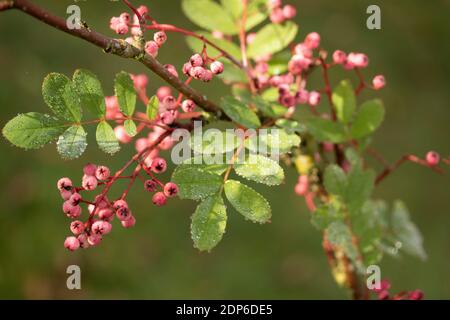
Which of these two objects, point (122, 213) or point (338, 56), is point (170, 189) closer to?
point (122, 213)

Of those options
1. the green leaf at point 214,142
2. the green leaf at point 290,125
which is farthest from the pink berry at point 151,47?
the green leaf at point 290,125

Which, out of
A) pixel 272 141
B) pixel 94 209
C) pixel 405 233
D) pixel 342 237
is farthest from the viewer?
pixel 405 233

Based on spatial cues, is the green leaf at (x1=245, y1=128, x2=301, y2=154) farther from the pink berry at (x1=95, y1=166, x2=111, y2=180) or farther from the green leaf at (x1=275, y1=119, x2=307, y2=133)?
the pink berry at (x1=95, y1=166, x2=111, y2=180)

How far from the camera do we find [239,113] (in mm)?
943

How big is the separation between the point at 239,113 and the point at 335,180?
0.24 metres

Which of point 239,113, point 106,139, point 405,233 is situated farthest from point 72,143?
point 405,233

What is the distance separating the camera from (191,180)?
88 centimetres

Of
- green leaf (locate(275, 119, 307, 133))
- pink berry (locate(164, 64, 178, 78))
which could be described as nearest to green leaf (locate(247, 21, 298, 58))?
green leaf (locate(275, 119, 307, 133))

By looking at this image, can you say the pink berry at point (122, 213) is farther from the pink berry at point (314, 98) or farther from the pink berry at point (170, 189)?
the pink berry at point (314, 98)

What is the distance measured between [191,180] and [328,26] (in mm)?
2307

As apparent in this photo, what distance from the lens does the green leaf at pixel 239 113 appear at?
36.7 inches

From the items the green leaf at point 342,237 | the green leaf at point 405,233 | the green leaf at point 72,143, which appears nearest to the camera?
the green leaf at point 72,143

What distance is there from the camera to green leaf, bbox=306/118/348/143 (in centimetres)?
106

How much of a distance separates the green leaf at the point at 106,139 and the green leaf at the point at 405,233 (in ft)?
2.67
